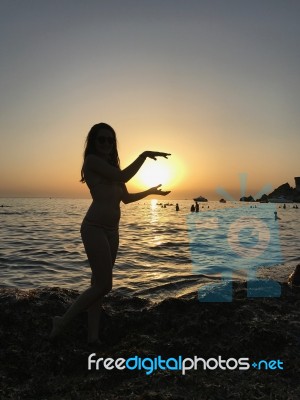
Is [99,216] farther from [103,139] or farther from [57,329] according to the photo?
[57,329]

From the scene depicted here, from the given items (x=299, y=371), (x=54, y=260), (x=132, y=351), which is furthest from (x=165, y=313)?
(x=54, y=260)

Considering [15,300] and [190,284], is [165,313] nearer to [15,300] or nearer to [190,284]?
[15,300]

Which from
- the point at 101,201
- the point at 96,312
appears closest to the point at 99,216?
the point at 101,201

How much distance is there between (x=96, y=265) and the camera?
379cm

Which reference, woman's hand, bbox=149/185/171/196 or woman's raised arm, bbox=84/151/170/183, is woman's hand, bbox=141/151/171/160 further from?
woman's hand, bbox=149/185/171/196

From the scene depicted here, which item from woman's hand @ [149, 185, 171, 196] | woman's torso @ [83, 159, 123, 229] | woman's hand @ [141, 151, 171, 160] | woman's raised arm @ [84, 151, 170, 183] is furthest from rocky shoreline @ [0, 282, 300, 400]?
woman's hand @ [141, 151, 171, 160]

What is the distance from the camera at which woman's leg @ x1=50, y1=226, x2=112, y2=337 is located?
3.77 metres

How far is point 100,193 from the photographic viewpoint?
3846 millimetres

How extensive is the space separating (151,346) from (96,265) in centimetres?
111

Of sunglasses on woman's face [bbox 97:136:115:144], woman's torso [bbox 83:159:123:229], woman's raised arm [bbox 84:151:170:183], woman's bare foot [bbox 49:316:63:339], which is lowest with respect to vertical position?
woman's bare foot [bbox 49:316:63:339]

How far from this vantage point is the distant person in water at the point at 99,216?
12.1ft

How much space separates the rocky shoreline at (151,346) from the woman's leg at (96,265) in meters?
0.49

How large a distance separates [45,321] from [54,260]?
25.6ft

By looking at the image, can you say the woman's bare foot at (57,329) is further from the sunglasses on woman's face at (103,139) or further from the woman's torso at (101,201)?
the sunglasses on woman's face at (103,139)
